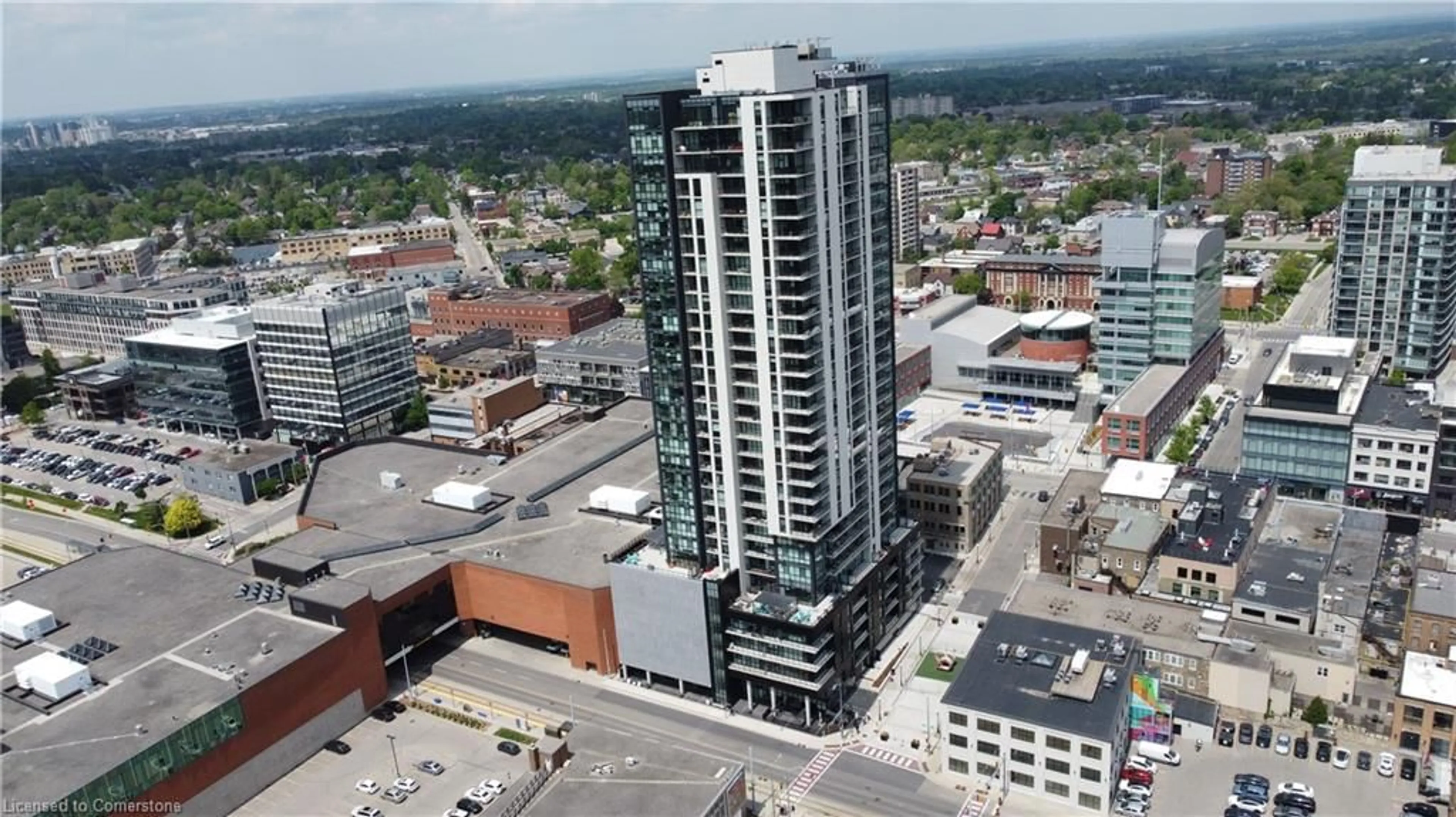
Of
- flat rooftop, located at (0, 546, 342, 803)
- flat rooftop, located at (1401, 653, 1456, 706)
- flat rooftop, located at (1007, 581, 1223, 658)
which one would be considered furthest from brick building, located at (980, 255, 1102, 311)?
flat rooftop, located at (0, 546, 342, 803)

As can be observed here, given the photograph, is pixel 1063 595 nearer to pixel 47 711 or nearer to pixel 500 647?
pixel 500 647

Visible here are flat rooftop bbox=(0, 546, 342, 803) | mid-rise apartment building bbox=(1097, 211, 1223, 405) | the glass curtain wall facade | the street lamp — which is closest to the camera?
flat rooftop bbox=(0, 546, 342, 803)

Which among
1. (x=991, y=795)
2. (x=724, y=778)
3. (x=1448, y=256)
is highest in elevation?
(x=1448, y=256)

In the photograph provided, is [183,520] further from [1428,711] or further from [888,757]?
[1428,711]

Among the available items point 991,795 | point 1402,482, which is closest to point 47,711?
point 991,795

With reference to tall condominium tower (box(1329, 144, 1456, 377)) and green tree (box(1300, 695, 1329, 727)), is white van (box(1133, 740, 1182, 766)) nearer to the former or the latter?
green tree (box(1300, 695, 1329, 727))

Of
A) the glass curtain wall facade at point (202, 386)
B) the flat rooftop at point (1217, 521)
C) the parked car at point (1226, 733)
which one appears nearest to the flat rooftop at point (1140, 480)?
the flat rooftop at point (1217, 521)
